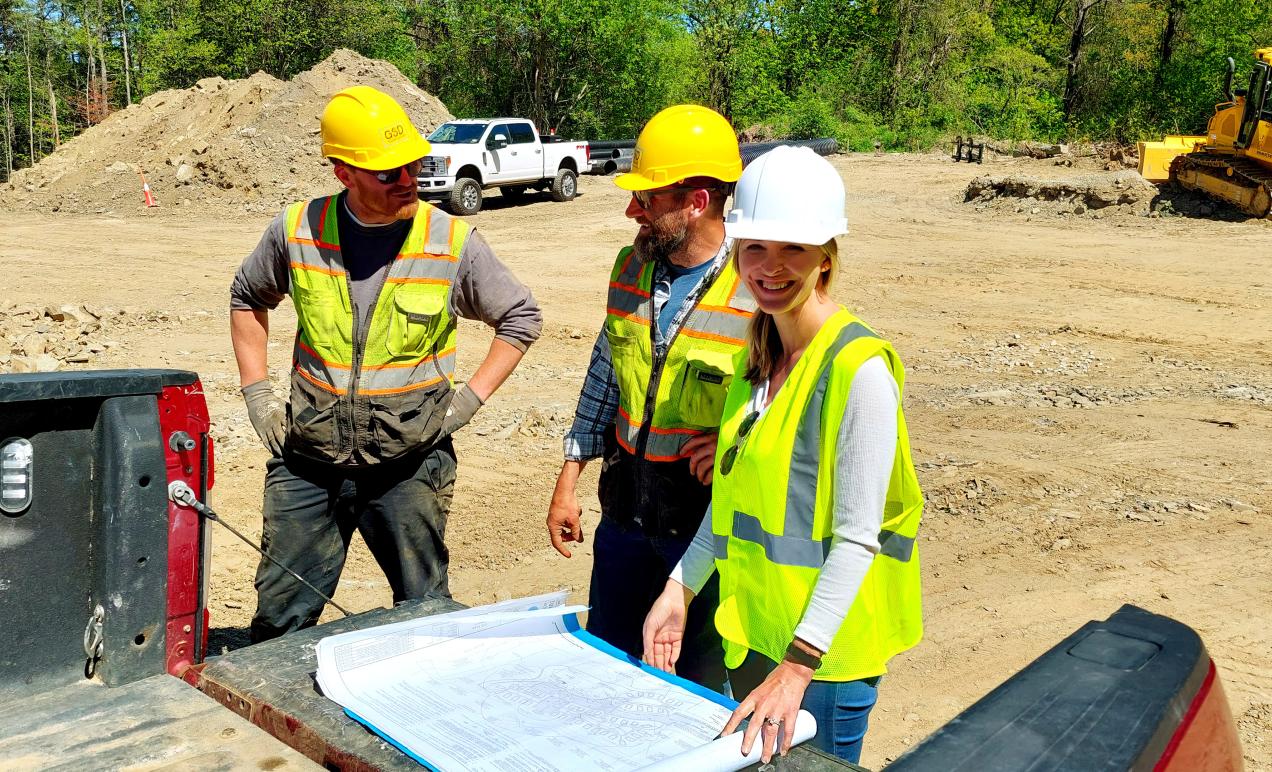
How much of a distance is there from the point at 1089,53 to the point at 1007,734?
43564 millimetres

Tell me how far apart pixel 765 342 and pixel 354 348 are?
5.77 feet

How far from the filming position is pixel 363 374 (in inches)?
143

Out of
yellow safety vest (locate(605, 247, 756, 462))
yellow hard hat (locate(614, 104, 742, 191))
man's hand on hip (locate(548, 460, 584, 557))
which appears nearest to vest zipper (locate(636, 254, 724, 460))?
yellow safety vest (locate(605, 247, 756, 462))

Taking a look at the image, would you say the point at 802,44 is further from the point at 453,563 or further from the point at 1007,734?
the point at 1007,734

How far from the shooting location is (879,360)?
81.7 inches

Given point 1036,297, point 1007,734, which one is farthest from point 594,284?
point 1007,734

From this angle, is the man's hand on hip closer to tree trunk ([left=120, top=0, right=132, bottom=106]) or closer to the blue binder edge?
the blue binder edge

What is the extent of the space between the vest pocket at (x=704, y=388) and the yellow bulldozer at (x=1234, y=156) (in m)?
16.9

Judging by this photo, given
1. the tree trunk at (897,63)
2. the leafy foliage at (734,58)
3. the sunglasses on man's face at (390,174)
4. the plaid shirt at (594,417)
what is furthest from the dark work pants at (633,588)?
the tree trunk at (897,63)

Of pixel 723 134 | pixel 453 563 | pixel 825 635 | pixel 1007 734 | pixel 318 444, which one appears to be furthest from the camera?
pixel 453 563

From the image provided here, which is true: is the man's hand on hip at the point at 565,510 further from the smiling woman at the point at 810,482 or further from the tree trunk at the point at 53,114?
the tree trunk at the point at 53,114

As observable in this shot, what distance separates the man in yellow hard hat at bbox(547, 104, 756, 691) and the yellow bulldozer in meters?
16.7

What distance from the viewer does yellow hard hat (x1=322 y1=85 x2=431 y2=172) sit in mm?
3625

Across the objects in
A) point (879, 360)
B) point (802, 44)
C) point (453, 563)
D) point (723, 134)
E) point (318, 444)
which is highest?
point (802, 44)
